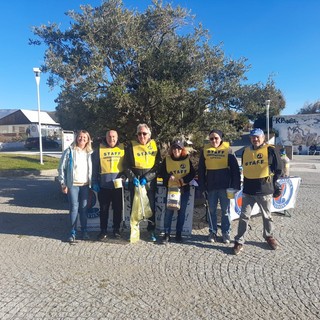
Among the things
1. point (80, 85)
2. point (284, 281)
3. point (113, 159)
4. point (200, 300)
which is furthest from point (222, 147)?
point (80, 85)

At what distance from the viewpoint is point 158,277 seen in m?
4.06

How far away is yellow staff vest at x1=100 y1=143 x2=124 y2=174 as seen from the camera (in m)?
5.43

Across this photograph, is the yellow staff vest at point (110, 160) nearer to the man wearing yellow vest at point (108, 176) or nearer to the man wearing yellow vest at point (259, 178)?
the man wearing yellow vest at point (108, 176)

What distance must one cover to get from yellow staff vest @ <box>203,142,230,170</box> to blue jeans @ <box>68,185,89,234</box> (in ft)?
6.69

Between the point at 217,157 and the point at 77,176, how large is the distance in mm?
2252

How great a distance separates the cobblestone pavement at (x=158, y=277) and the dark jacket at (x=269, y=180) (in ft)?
2.86

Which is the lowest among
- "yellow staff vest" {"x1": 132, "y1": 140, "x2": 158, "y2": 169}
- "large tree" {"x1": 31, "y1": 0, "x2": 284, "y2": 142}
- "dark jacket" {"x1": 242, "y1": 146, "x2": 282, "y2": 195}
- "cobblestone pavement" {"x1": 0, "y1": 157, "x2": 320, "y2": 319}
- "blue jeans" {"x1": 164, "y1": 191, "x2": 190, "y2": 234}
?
"cobblestone pavement" {"x1": 0, "y1": 157, "x2": 320, "y2": 319}

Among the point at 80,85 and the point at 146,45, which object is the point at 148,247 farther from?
the point at 146,45

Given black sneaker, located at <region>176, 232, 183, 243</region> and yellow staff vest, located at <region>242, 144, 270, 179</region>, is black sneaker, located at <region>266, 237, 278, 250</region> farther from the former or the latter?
black sneaker, located at <region>176, 232, 183, 243</region>

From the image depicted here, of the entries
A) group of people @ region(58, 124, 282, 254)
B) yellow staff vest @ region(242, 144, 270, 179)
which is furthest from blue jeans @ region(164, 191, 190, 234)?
yellow staff vest @ region(242, 144, 270, 179)

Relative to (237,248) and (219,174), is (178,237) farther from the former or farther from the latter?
(219,174)

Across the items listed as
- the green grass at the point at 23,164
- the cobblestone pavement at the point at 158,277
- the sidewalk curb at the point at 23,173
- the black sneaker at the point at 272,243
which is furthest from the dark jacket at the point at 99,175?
the green grass at the point at 23,164

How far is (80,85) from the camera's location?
7.00 metres

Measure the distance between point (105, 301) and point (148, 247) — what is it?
1701 millimetres
